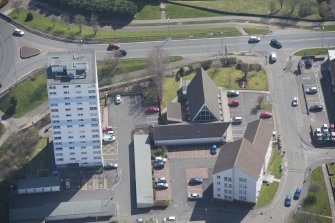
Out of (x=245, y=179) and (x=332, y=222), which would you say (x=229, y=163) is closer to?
(x=245, y=179)

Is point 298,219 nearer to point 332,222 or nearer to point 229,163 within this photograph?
point 332,222

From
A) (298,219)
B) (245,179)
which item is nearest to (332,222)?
(298,219)

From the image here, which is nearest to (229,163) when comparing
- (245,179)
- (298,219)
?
(245,179)

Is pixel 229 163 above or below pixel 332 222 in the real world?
above

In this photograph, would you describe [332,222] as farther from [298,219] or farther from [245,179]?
[245,179]

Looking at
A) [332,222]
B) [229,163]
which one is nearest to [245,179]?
[229,163]

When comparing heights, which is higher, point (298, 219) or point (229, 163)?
point (229, 163)
